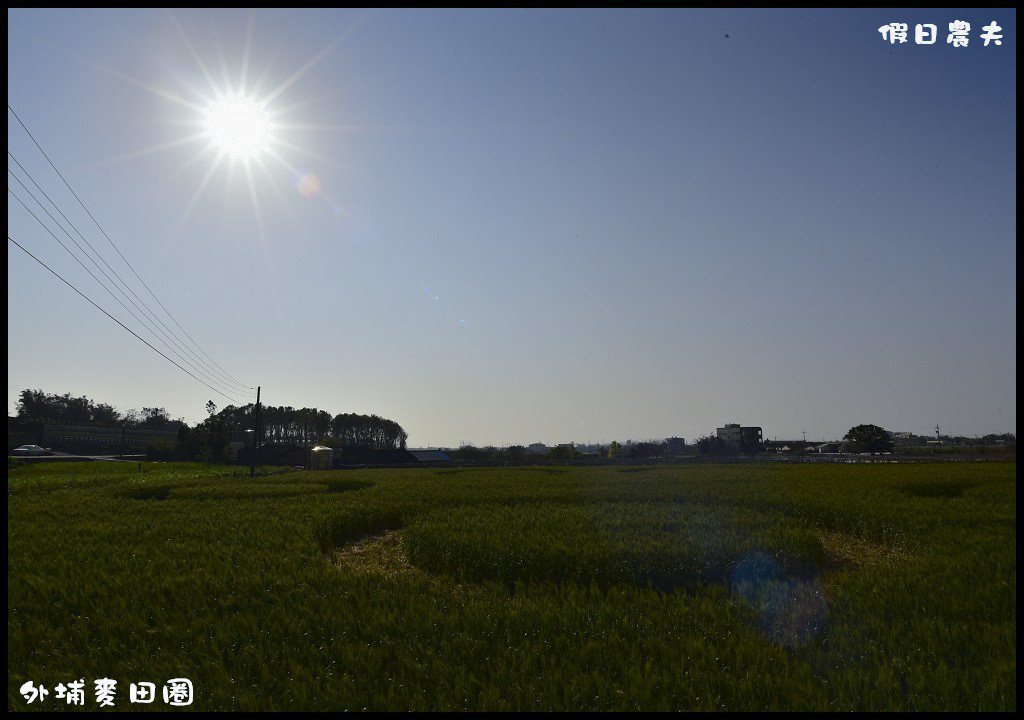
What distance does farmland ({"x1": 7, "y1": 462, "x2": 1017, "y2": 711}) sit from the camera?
4711 millimetres

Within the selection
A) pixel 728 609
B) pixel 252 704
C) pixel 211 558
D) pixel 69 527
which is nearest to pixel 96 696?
pixel 252 704

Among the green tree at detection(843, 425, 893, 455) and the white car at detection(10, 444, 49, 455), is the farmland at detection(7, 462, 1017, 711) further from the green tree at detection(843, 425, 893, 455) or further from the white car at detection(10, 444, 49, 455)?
the green tree at detection(843, 425, 893, 455)

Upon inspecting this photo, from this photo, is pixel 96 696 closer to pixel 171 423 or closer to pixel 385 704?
pixel 385 704

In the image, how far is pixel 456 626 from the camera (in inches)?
247

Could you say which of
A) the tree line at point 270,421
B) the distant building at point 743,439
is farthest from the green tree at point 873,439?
the tree line at point 270,421

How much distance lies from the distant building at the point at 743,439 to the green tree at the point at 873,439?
1584 centimetres

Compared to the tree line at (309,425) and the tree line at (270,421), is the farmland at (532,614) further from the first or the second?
the tree line at (309,425)

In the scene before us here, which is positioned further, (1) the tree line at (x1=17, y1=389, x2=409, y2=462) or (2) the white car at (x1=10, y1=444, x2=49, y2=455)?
(1) the tree line at (x1=17, y1=389, x2=409, y2=462)

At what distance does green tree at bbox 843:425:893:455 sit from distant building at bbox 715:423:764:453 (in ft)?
52.0

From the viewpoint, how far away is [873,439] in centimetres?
8906

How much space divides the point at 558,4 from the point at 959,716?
6996mm

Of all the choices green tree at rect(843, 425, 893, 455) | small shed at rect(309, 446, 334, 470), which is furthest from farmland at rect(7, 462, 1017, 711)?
green tree at rect(843, 425, 893, 455)

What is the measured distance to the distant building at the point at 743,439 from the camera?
99188 millimetres

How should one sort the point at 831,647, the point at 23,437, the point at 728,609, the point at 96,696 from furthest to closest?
1. the point at 23,437
2. the point at 728,609
3. the point at 831,647
4. the point at 96,696
